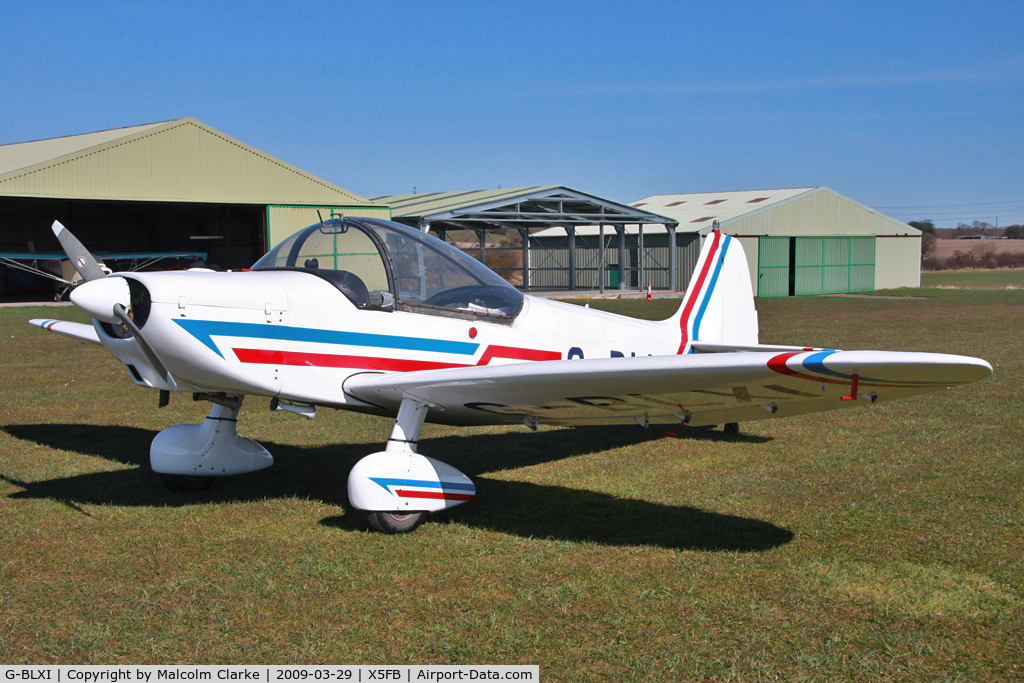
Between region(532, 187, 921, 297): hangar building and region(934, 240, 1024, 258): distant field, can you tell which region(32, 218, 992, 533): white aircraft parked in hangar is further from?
region(934, 240, 1024, 258): distant field

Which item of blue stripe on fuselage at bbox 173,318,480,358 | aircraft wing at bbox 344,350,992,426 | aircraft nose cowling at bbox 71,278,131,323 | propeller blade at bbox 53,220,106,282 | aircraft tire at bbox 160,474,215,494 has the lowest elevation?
aircraft tire at bbox 160,474,215,494

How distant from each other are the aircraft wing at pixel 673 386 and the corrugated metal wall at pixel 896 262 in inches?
1661

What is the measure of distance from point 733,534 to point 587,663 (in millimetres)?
1898

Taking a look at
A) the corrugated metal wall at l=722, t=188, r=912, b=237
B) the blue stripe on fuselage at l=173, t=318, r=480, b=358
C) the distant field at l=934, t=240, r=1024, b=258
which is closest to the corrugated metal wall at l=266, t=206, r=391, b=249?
the corrugated metal wall at l=722, t=188, r=912, b=237

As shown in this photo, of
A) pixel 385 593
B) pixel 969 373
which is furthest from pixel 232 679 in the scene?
pixel 969 373

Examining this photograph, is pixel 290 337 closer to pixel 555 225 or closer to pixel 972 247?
pixel 555 225

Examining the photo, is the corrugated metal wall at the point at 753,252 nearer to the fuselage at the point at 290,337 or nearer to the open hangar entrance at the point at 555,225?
the open hangar entrance at the point at 555,225

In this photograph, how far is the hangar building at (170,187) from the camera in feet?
87.1

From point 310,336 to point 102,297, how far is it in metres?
1.18

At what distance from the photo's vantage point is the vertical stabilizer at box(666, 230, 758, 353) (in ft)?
25.5

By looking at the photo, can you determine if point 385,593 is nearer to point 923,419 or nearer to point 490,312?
point 490,312

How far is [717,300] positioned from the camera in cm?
789

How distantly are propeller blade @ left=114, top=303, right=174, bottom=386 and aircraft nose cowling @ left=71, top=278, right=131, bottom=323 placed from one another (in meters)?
0.05

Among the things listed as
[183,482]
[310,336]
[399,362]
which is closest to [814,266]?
[399,362]
